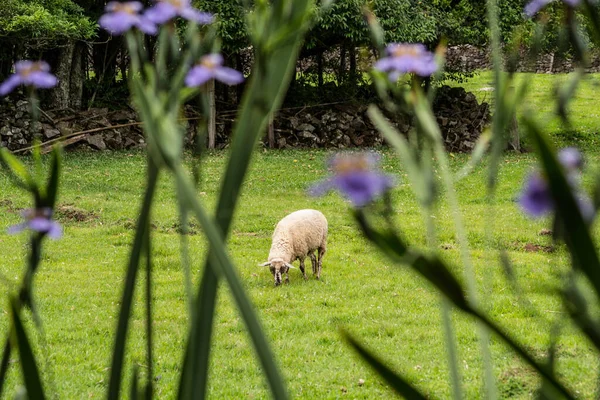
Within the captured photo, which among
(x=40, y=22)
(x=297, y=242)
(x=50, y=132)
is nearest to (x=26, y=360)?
(x=297, y=242)

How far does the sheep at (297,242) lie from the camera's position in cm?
877

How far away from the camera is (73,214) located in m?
12.1

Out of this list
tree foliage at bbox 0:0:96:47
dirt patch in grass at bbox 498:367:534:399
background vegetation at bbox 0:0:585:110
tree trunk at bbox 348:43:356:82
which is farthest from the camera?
tree trunk at bbox 348:43:356:82

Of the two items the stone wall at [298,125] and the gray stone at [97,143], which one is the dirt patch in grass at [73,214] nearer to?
the stone wall at [298,125]

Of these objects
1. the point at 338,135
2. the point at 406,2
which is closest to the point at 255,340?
the point at 406,2

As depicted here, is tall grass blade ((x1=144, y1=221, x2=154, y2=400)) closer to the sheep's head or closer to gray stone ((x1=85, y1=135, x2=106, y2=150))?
the sheep's head

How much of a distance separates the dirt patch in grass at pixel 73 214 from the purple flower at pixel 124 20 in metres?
11.4

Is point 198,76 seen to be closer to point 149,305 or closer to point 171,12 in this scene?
point 171,12

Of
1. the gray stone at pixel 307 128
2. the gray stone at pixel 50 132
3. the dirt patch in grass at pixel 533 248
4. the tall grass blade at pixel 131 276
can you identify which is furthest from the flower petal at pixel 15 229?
the gray stone at pixel 307 128

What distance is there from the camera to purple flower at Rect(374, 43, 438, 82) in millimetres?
781

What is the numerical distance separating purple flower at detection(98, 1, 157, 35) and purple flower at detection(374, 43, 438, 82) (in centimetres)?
23

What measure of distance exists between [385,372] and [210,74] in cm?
30

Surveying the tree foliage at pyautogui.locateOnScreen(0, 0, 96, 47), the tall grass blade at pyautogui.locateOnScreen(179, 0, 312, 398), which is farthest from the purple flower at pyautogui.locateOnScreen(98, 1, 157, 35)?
the tree foliage at pyautogui.locateOnScreen(0, 0, 96, 47)

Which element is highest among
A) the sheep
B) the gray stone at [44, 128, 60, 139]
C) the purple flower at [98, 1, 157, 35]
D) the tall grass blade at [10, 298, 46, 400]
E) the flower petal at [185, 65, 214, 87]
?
the purple flower at [98, 1, 157, 35]
